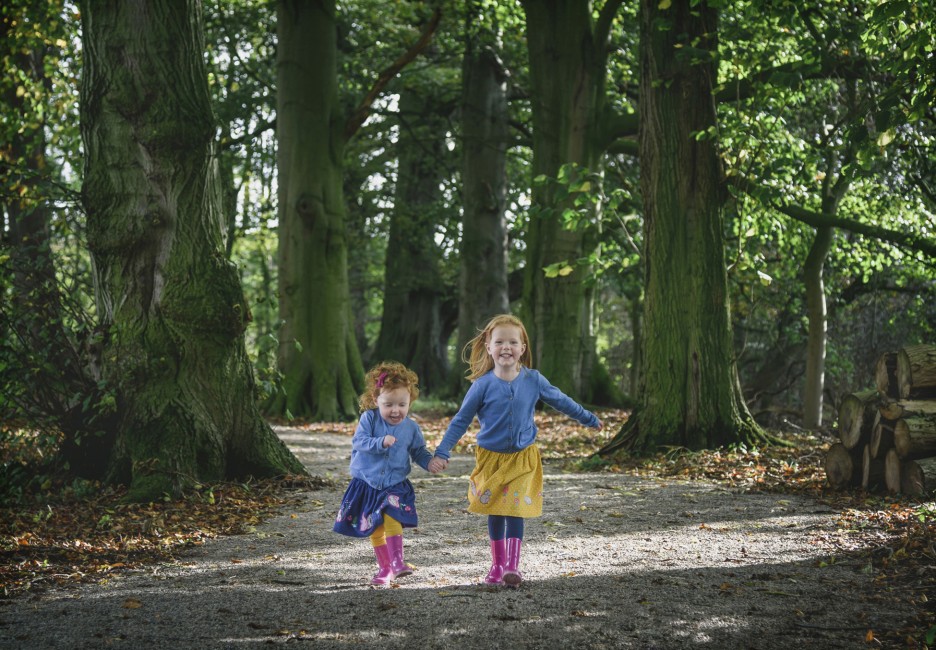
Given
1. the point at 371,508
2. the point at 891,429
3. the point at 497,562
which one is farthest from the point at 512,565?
the point at 891,429

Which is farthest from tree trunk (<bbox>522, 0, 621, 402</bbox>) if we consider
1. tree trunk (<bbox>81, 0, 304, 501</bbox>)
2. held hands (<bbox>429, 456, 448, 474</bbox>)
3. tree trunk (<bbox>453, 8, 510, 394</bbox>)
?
held hands (<bbox>429, 456, 448, 474</bbox>)

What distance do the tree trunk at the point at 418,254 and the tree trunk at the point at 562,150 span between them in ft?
19.5

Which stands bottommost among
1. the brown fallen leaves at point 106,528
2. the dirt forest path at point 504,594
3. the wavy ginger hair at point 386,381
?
the dirt forest path at point 504,594

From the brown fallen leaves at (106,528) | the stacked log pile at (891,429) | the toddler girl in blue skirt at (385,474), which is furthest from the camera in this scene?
the stacked log pile at (891,429)

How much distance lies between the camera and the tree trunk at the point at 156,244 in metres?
8.10

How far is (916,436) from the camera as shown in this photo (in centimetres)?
780

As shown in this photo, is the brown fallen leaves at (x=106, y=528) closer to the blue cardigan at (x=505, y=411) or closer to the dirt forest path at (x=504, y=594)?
the dirt forest path at (x=504, y=594)

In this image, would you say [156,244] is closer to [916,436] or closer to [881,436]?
[881,436]

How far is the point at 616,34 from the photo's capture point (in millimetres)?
19672

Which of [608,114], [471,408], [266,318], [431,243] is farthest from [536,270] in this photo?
[266,318]

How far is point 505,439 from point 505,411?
0.52 feet

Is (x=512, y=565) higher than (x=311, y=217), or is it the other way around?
(x=311, y=217)

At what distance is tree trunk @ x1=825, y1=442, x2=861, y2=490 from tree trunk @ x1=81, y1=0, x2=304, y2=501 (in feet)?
18.1

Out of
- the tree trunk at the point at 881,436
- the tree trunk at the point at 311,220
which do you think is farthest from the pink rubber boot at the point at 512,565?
the tree trunk at the point at 311,220
